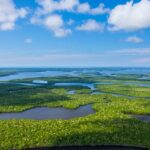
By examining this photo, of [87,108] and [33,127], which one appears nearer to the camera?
[33,127]

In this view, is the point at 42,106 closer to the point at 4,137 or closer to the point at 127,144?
the point at 4,137

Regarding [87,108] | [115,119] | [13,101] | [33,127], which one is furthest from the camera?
[13,101]

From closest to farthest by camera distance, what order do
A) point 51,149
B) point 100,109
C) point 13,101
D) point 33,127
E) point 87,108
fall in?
point 51,149
point 33,127
point 100,109
point 87,108
point 13,101

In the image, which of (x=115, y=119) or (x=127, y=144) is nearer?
(x=127, y=144)

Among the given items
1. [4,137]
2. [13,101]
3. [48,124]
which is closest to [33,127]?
[48,124]

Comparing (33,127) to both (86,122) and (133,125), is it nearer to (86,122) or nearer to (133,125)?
(86,122)

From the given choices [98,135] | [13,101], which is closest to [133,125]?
[98,135]
